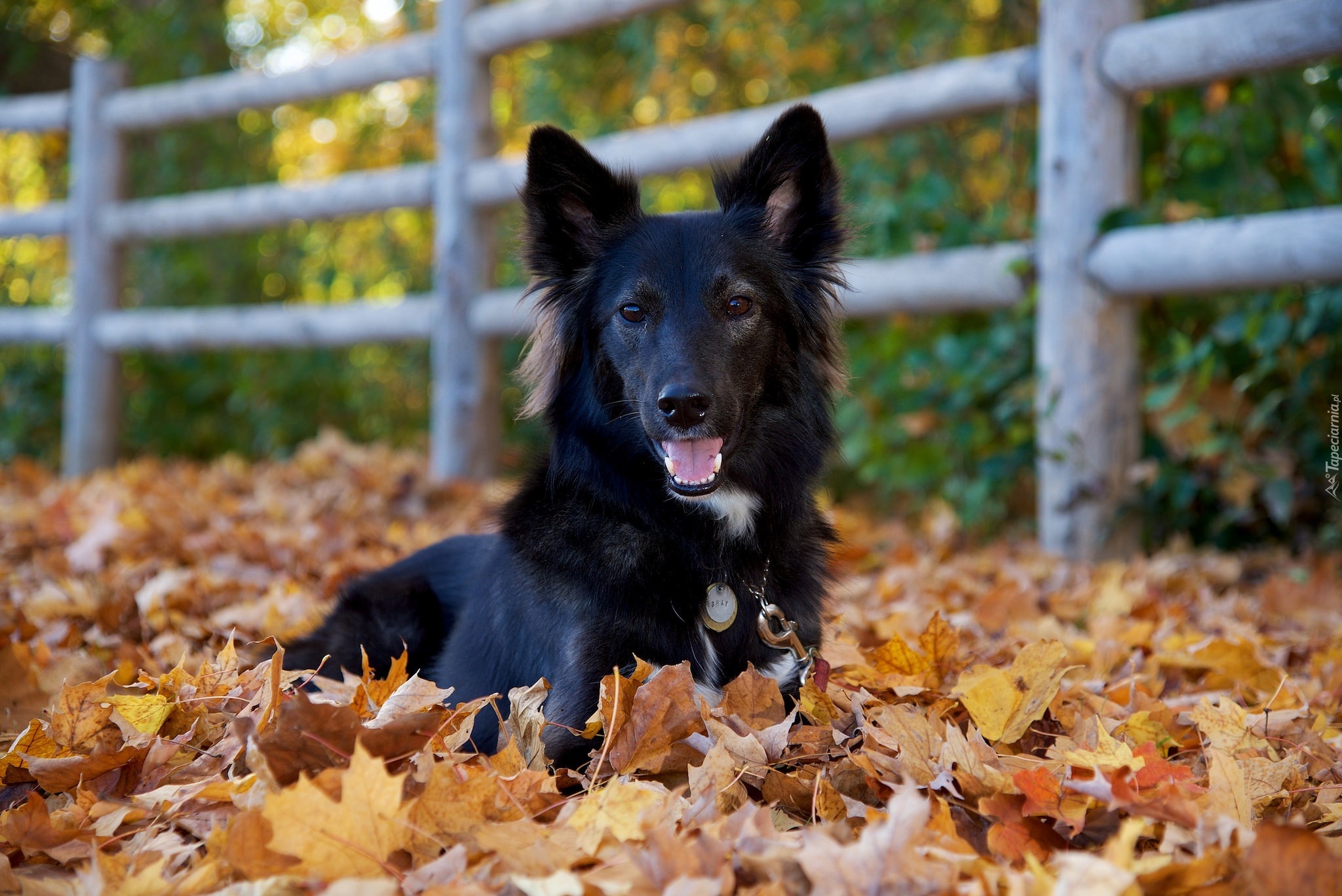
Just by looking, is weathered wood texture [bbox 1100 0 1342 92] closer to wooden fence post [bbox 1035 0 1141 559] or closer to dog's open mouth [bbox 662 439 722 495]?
wooden fence post [bbox 1035 0 1141 559]

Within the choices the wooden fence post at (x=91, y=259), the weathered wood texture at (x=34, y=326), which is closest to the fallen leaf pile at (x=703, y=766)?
the wooden fence post at (x=91, y=259)

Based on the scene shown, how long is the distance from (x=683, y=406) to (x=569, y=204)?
727 millimetres

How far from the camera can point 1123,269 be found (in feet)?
12.9

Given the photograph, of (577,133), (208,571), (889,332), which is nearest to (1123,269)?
(889,332)

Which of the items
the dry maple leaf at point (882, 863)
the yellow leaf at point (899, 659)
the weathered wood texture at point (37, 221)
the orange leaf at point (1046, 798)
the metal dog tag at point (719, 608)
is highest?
the weathered wood texture at point (37, 221)

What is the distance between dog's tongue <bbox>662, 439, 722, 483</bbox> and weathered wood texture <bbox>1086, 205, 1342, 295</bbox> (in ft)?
7.15

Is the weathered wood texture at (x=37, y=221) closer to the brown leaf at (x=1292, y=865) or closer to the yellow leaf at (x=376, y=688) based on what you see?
the yellow leaf at (x=376, y=688)

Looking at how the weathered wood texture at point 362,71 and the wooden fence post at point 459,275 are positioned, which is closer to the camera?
the weathered wood texture at point 362,71

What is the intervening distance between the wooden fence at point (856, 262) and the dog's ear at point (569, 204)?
0.31 meters

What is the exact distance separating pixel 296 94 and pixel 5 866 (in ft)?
19.0

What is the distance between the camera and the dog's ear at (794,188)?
8.86 feet

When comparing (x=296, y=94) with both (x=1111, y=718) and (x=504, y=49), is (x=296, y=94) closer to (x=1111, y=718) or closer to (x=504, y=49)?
(x=504, y=49)

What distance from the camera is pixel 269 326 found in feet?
21.7

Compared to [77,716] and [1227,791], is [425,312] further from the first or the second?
[1227,791]
